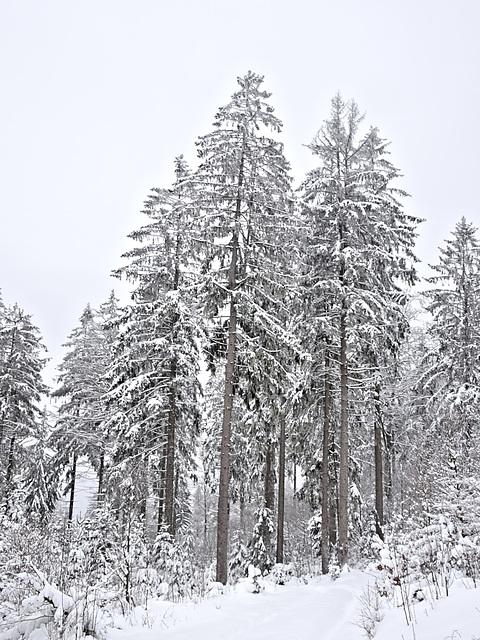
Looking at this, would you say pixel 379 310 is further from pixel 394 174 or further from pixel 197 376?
pixel 197 376

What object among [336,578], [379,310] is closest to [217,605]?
[336,578]

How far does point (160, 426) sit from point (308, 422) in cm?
621

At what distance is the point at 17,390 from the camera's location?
23188 mm

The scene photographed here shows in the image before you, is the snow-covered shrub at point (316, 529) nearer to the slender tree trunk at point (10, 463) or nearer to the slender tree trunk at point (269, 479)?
the slender tree trunk at point (269, 479)

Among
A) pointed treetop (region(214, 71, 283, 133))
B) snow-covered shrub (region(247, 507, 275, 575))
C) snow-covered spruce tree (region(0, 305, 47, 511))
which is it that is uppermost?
pointed treetop (region(214, 71, 283, 133))

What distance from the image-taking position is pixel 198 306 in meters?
16.0

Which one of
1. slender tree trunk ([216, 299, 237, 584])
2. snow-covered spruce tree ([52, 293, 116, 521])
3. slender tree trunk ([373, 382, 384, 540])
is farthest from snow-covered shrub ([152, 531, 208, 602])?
slender tree trunk ([373, 382, 384, 540])

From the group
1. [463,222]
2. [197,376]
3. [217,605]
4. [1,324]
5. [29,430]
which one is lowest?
[217,605]

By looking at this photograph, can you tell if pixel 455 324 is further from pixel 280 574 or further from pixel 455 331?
pixel 280 574

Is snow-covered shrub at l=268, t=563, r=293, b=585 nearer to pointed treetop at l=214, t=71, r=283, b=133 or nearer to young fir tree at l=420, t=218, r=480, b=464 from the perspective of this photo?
young fir tree at l=420, t=218, r=480, b=464

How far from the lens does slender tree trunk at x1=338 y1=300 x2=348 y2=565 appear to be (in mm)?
16152

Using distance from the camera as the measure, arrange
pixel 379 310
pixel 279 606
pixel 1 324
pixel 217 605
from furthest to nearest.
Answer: pixel 1 324 < pixel 379 310 < pixel 279 606 < pixel 217 605

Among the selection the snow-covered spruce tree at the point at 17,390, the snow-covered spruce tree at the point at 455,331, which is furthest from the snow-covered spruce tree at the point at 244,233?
the snow-covered spruce tree at the point at 17,390

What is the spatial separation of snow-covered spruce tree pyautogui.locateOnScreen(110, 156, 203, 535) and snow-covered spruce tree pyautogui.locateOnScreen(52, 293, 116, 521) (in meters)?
4.68
